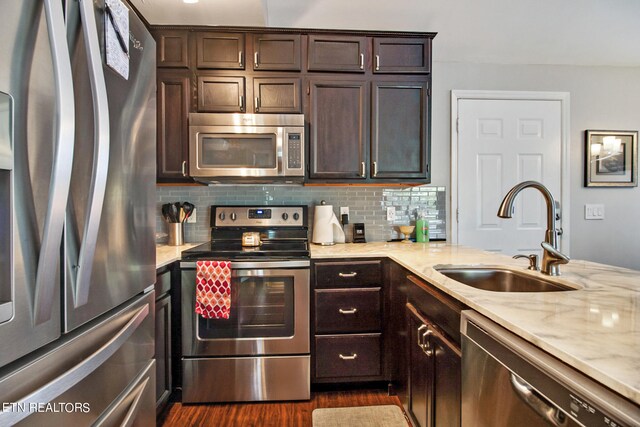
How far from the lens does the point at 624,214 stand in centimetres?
287

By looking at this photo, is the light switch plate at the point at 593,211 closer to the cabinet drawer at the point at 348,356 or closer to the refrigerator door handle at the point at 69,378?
the cabinet drawer at the point at 348,356

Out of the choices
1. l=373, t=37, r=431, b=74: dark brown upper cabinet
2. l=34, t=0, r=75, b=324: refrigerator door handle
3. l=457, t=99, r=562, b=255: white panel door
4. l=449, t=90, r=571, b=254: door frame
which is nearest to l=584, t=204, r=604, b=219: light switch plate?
l=449, t=90, r=571, b=254: door frame

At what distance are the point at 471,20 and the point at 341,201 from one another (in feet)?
5.20

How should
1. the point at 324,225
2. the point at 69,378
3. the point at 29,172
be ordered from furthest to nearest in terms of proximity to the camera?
the point at 324,225 < the point at 69,378 < the point at 29,172

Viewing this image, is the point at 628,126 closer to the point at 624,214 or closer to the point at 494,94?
the point at 624,214

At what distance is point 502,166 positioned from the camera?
8.95 ft

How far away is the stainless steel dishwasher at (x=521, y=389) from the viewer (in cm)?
Answer: 55

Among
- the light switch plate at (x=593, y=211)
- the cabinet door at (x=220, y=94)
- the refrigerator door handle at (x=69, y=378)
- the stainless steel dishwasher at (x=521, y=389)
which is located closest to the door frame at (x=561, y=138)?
the light switch plate at (x=593, y=211)

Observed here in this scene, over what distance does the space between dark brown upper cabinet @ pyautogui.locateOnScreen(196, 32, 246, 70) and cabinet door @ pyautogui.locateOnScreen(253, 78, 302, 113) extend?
19cm

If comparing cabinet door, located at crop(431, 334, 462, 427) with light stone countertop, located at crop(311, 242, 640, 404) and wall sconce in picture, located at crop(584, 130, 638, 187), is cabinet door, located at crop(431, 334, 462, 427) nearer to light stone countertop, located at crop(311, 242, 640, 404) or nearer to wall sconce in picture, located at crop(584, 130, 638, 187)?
light stone countertop, located at crop(311, 242, 640, 404)

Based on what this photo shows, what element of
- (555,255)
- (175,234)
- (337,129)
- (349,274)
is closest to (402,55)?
(337,129)

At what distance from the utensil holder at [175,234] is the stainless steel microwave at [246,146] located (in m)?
0.52

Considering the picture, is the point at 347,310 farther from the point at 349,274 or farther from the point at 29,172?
the point at 29,172

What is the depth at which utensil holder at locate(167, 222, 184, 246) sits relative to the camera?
7.84 ft
